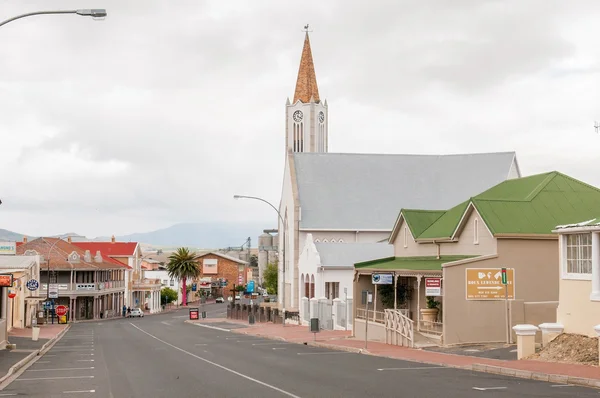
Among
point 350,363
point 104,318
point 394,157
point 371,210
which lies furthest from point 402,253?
point 104,318

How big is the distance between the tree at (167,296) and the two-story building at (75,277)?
3908 cm

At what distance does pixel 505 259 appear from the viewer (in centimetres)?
2944

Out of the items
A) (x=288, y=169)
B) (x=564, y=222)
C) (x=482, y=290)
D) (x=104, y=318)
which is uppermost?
(x=288, y=169)

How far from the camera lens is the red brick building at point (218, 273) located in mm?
151750

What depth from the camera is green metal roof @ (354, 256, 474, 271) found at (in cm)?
3142

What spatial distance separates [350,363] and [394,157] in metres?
50.5

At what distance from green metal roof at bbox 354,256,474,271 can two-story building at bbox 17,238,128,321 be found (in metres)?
44.7

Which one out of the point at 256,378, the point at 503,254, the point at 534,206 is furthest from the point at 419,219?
the point at 256,378

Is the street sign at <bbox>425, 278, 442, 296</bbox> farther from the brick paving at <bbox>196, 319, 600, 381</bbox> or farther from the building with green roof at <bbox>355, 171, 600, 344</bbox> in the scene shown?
the brick paving at <bbox>196, 319, 600, 381</bbox>

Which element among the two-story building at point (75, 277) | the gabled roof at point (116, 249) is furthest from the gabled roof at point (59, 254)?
the gabled roof at point (116, 249)

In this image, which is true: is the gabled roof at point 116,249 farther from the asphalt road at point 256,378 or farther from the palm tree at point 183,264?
the asphalt road at point 256,378

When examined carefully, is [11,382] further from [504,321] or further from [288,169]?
[288,169]

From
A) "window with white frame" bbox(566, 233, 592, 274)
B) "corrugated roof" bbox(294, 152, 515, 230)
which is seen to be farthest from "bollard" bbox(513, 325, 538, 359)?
"corrugated roof" bbox(294, 152, 515, 230)

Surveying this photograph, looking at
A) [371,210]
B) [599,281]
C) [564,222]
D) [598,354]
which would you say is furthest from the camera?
[371,210]
